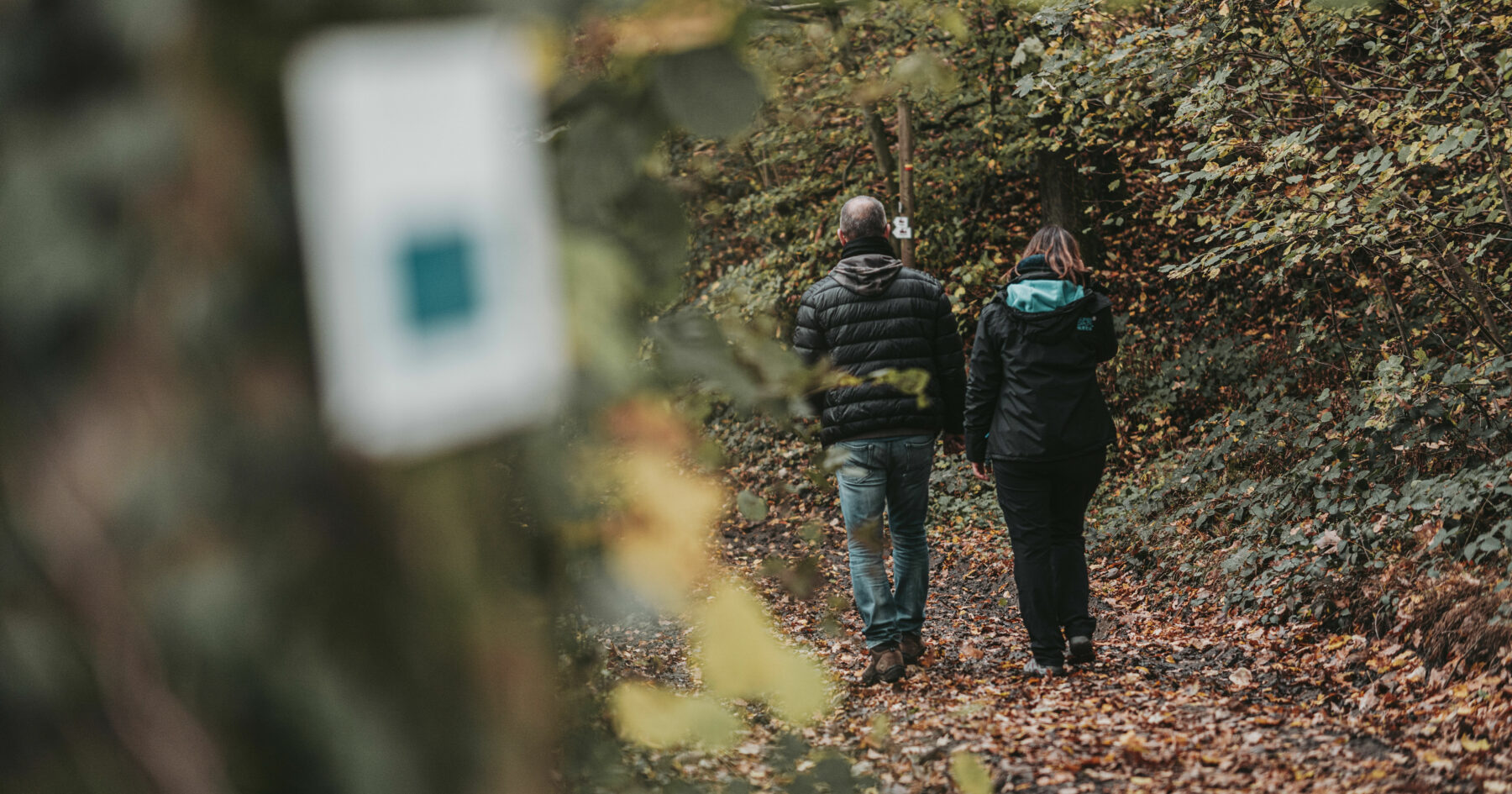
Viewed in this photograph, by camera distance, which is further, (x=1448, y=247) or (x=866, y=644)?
(x=866, y=644)

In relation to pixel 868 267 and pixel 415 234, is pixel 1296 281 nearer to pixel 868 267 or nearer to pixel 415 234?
pixel 868 267

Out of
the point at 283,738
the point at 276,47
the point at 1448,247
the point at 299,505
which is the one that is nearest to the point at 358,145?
the point at 276,47

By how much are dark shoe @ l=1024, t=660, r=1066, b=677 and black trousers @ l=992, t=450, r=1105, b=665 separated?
0.06 feet

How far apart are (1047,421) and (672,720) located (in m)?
4.22

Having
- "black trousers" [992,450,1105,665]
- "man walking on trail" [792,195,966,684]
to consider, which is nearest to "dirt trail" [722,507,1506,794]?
"black trousers" [992,450,1105,665]

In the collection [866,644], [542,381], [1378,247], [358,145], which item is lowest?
[866,644]

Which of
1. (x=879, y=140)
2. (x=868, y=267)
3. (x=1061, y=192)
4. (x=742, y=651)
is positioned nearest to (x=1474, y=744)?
(x=868, y=267)

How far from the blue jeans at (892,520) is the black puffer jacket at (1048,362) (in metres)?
0.42

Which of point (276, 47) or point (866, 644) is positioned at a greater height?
point (276, 47)

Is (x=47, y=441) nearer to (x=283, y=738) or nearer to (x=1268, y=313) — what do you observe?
(x=283, y=738)

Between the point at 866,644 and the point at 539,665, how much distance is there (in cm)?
579

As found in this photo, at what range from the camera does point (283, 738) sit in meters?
0.85

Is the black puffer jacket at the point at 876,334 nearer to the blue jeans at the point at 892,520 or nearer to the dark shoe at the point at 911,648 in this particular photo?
the blue jeans at the point at 892,520

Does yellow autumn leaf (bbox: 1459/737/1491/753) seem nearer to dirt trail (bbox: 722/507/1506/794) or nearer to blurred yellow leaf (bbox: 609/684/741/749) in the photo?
dirt trail (bbox: 722/507/1506/794)
